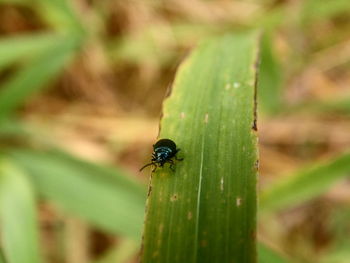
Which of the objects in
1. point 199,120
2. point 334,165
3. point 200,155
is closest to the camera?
point 200,155

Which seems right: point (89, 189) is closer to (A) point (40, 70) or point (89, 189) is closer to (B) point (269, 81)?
(A) point (40, 70)

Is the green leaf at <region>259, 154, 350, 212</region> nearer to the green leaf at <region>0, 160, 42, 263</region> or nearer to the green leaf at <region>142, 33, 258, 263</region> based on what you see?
the green leaf at <region>142, 33, 258, 263</region>

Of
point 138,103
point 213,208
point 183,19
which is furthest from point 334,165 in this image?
point 183,19

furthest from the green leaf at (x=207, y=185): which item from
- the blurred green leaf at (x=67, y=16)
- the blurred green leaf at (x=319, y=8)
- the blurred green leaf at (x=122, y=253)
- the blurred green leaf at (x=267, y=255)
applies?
the blurred green leaf at (x=319, y=8)

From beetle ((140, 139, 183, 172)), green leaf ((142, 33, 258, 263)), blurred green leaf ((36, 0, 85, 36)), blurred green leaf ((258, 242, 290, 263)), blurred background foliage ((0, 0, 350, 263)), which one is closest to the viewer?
green leaf ((142, 33, 258, 263))

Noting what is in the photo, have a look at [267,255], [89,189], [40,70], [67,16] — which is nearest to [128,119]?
[67,16]

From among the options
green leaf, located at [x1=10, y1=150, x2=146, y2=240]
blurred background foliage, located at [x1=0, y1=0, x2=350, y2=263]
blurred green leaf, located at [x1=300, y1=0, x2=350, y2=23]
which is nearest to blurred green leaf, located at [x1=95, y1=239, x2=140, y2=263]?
blurred background foliage, located at [x1=0, y1=0, x2=350, y2=263]

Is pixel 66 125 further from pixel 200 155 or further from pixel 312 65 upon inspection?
pixel 200 155
